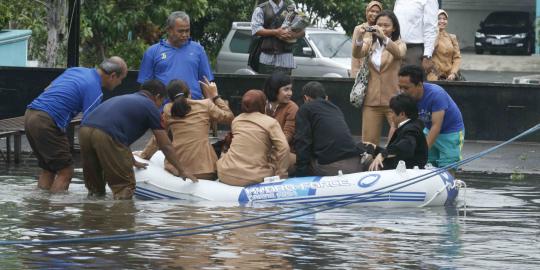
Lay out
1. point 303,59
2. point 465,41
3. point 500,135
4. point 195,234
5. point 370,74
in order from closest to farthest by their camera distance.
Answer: point 195,234 < point 370,74 < point 500,135 < point 303,59 < point 465,41

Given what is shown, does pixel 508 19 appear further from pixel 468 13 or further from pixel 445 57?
pixel 445 57

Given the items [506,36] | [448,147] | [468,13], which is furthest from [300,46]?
[468,13]

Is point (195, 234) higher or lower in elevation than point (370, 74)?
lower

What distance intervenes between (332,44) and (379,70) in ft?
38.4

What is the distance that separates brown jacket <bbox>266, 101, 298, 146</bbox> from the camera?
13.9 metres

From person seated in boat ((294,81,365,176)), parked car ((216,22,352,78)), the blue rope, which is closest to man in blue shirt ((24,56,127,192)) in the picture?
person seated in boat ((294,81,365,176))

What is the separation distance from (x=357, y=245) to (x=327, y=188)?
6.96ft

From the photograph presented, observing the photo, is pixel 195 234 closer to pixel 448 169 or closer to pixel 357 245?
pixel 357 245

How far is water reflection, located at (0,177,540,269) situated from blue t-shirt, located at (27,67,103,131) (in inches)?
33.0

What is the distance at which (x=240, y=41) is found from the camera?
27031 millimetres

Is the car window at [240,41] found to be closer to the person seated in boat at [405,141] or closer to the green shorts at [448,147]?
the green shorts at [448,147]

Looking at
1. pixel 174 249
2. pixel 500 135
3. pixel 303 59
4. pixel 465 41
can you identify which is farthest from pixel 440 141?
pixel 465 41

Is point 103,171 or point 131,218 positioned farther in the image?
point 103,171

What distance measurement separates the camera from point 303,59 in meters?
26.2
